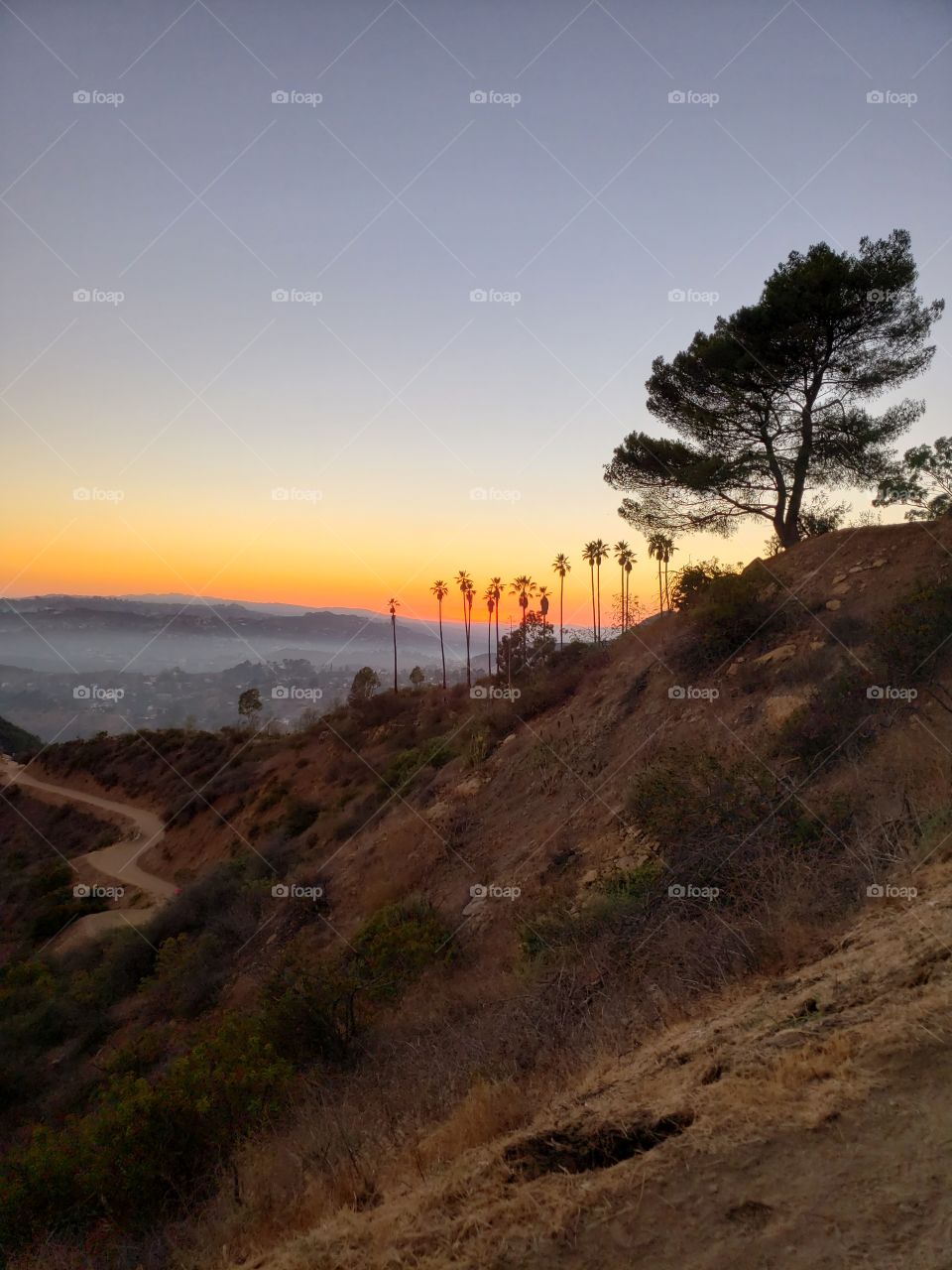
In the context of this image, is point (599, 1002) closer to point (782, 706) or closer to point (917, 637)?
point (782, 706)

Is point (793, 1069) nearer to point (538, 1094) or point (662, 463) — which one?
point (538, 1094)

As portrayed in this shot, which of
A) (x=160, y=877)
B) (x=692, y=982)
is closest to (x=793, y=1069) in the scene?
(x=692, y=982)

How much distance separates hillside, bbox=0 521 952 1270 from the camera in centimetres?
334

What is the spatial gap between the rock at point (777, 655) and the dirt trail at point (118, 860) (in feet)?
72.2

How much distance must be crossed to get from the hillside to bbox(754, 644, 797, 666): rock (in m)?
0.08

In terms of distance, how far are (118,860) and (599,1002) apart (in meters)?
39.2

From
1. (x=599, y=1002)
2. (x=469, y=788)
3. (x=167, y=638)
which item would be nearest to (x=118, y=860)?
(x=469, y=788)

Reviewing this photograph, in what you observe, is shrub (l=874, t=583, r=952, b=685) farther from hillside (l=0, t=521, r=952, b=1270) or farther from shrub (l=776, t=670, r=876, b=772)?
shrub (l=776, t=670, r=876, b=772)

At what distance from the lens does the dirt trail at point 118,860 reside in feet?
90.9

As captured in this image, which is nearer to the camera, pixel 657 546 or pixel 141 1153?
pixel 141 1153

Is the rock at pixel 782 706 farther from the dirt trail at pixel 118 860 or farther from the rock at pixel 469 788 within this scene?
the dirt trail at pixel 118 860

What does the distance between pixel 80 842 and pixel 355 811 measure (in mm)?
28028

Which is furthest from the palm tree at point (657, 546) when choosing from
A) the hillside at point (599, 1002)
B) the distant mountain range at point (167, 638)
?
the distant mountain range at point (167, 638)

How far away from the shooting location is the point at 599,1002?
21.5ft
